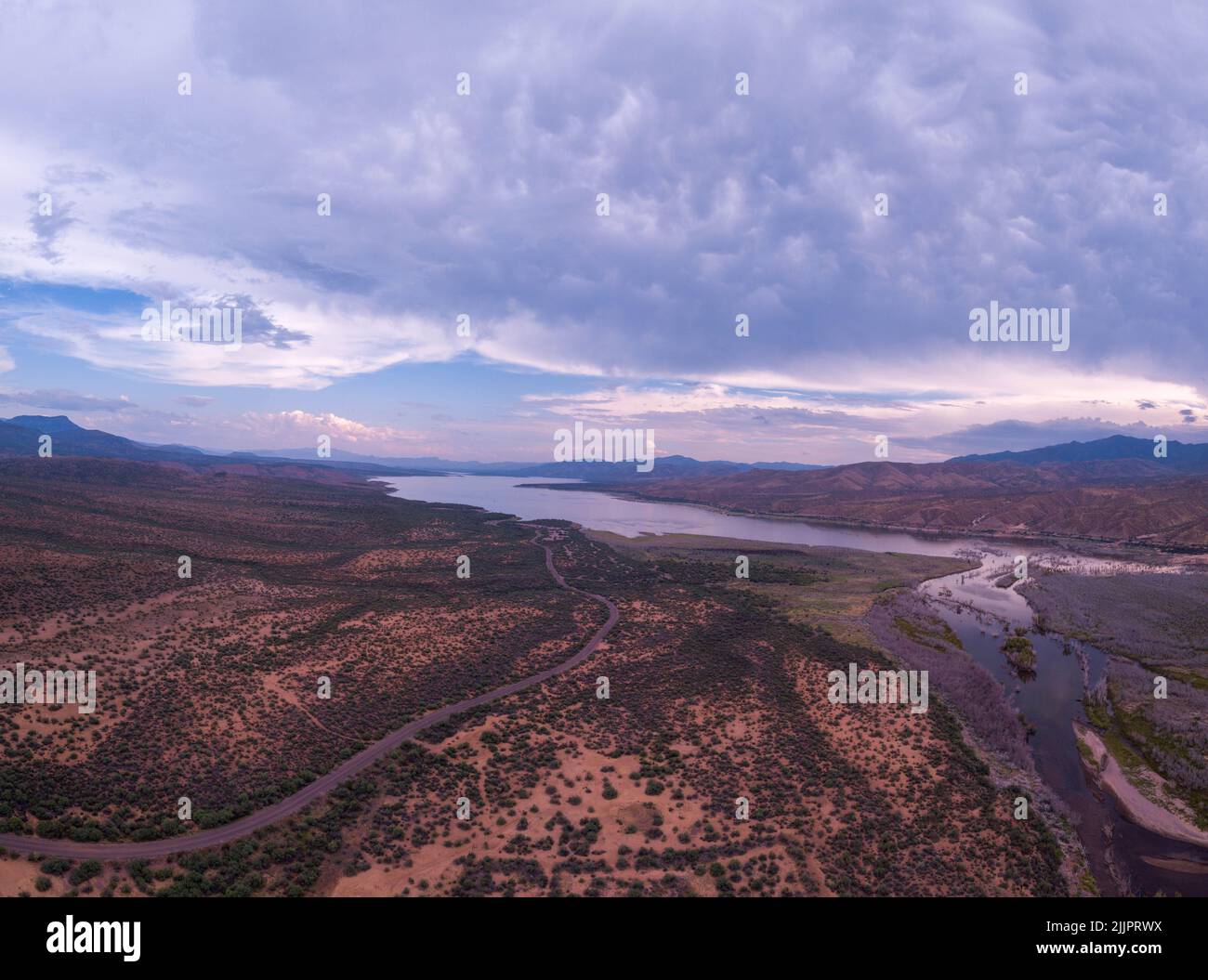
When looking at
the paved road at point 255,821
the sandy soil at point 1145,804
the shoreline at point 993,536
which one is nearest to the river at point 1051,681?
the sandy soil at point 1145,804

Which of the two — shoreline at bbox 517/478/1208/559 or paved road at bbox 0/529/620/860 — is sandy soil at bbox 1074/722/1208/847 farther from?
shoreline at bbox 517/478/1208/559

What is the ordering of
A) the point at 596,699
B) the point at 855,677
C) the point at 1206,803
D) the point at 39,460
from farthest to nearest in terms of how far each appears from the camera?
the point at 39,460, the point at 855,677, the point at 596,699, the point at 1206,803

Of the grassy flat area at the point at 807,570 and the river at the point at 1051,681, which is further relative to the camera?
the grassy flat area at the point at 807,570

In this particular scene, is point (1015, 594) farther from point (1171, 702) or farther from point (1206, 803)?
point (1206, 803)

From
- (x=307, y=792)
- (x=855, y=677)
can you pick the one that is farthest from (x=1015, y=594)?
(x=307, y=792)

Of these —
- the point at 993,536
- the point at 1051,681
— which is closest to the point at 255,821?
the point at 1051,681

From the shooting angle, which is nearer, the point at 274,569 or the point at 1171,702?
the point at 1171,702

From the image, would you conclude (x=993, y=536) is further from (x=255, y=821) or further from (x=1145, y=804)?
(x=255, y=821)

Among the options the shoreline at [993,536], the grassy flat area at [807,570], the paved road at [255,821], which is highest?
the shoreline at [993,536]

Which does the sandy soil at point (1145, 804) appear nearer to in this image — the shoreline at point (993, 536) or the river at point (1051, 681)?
the river at point (1051, 681)
